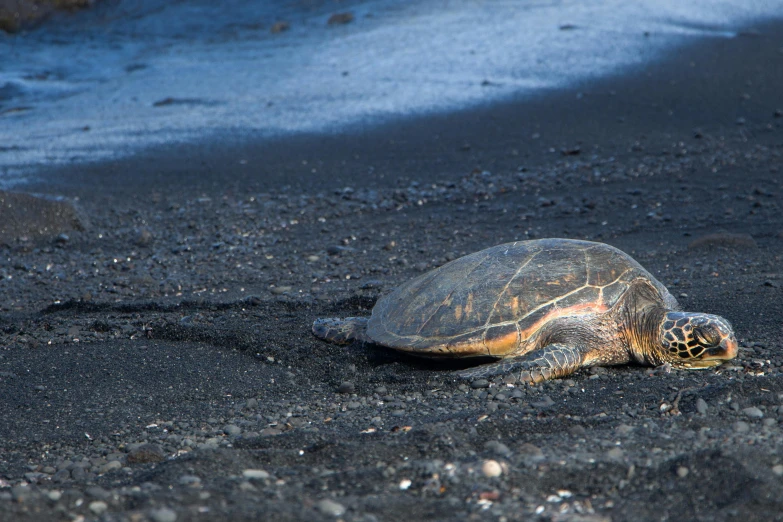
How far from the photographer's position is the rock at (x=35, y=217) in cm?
702

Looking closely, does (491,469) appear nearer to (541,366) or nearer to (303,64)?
(541,366)

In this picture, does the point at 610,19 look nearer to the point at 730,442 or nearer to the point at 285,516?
the point at 730,442

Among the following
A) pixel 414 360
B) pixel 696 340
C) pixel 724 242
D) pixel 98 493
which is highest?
pixel 98 493

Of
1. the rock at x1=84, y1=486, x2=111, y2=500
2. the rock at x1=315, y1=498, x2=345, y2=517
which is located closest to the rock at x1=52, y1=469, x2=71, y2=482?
the rock at x1=84, y1=486, x2=111, y2=500

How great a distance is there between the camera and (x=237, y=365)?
14.2 feet

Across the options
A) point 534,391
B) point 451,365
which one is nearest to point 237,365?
point 451,365

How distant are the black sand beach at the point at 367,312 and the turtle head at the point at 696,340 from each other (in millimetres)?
108

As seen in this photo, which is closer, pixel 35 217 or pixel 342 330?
pixel 342 330

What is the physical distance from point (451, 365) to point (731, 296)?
199 cm

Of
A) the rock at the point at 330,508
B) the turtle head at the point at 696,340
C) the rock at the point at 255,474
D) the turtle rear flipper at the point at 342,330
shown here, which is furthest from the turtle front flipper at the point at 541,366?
the rock at the point at 330,508

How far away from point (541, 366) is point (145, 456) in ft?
6.14

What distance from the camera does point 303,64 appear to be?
42.8ft

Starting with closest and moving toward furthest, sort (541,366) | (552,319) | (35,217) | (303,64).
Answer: (541,366)
(552,319)
(35,217)
(303,64)

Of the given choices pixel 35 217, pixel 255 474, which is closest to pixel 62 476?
pixel 255 474
